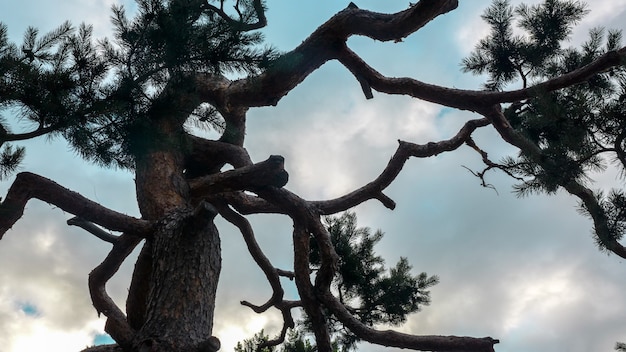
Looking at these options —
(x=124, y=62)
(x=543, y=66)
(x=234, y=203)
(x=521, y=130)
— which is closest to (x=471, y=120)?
(x=521, y=130)

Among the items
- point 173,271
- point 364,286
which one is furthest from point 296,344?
point 173,271

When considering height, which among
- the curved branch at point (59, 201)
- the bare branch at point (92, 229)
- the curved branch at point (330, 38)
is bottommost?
the curved branch at point (59, 201)

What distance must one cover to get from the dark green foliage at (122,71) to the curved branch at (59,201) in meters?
0.26

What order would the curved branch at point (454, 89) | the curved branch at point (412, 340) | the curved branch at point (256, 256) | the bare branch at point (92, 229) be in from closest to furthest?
1. the curved branch at point (412, 340)
2. the curved branch at point (454, 89)
3. the bare branch at point (92, 229)
4. the curved branch at point (256, 256)

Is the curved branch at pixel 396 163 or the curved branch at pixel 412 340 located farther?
the curved branch at pixel 396 163

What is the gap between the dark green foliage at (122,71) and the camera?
103 inches

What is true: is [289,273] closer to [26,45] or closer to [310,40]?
[310,40]

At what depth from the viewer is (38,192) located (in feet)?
9.20

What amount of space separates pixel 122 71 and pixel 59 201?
76 cm

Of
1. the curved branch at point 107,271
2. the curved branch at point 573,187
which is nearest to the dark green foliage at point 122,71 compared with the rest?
the curved branch at point 107,271

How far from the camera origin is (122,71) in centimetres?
289

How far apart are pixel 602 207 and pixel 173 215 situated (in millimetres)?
2581

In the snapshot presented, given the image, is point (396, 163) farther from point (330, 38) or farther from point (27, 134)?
point (27, 134)

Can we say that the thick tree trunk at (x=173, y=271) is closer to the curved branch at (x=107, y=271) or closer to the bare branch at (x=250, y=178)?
the bare branch at (x=250, y=178)
